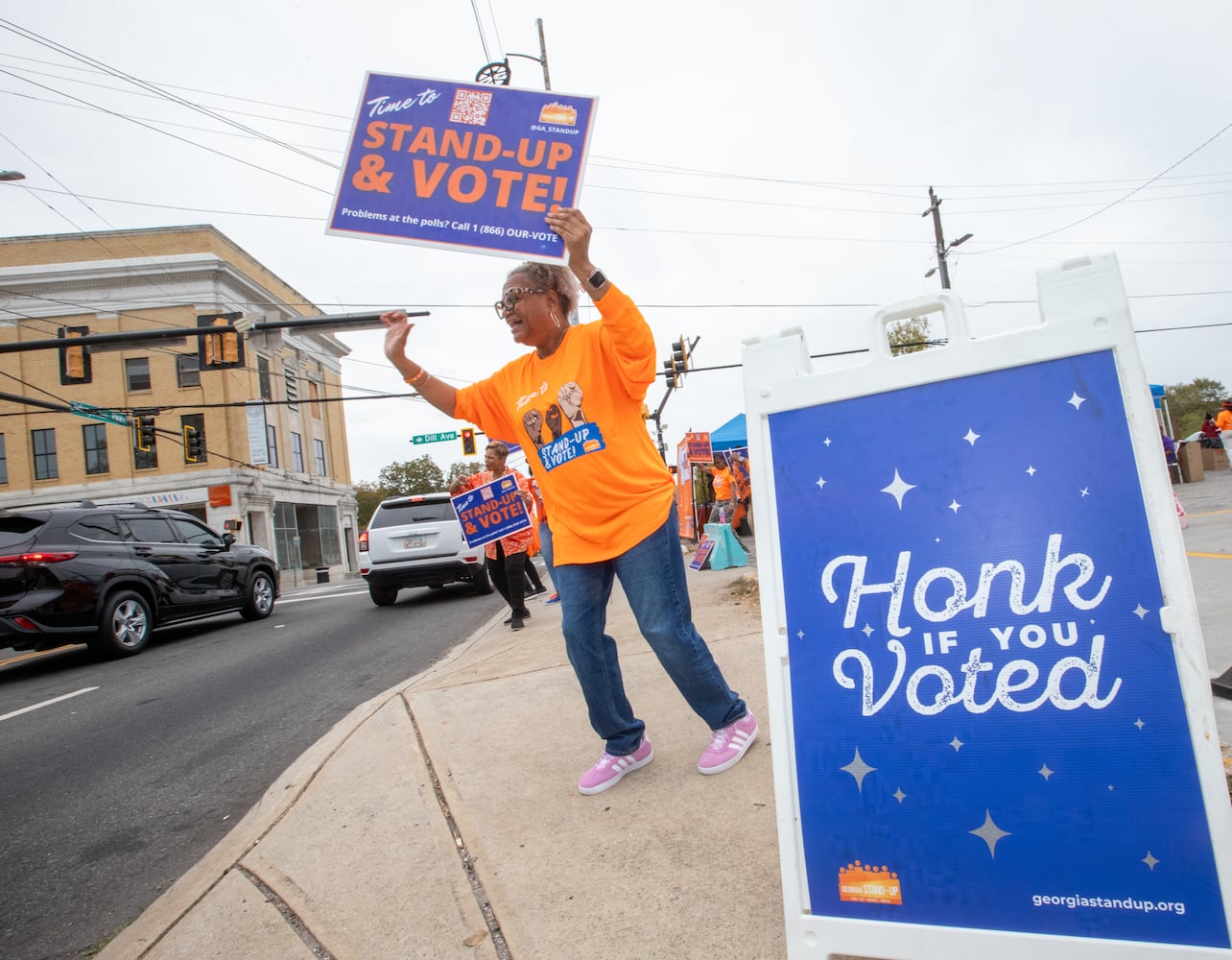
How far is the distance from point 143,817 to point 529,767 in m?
1.73

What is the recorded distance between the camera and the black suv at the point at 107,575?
6.98m

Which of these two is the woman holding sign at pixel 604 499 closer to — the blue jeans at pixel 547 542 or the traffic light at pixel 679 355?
the blue jeans at pixel 547 542

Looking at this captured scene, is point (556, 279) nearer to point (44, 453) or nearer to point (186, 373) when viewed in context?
point (186, 373)

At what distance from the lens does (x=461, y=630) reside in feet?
25.5

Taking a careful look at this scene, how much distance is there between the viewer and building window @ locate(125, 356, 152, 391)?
32469 millimetres

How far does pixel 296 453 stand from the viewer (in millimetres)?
39406

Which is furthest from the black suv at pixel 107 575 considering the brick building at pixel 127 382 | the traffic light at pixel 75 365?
the brick building at pixel 127 382

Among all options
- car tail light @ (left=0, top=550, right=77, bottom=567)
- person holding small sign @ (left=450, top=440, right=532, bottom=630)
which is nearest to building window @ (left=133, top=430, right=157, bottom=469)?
car tail light @ (left=0, top=550, right=77, bottom=567)

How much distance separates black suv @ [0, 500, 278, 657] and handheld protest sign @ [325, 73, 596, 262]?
664 centimetres

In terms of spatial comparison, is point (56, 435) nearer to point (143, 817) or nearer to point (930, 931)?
point (143, 817)

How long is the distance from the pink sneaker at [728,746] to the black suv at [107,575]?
7296mm

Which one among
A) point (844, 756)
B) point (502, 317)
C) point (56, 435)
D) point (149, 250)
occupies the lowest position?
point (844, 756)

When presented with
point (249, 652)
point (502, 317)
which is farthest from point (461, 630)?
point (502, 317)

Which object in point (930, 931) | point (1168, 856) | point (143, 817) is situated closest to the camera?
point (1168, 856)
